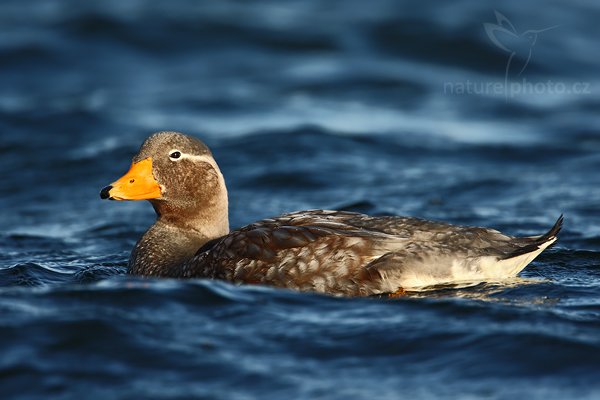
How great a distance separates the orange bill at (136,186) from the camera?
29.5 feet

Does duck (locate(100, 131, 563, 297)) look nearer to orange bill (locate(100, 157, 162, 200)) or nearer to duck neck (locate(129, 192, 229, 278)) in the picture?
duck neck (locate(129, 192, 229, 278))

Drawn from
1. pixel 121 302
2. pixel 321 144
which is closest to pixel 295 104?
pixel 321 144

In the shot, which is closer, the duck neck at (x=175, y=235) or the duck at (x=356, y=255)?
the duck at (x=356, y=255)

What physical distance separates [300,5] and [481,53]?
15.1ft

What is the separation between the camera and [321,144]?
1573 cm

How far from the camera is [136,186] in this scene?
9039mm

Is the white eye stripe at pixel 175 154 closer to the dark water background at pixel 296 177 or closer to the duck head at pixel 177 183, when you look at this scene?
the duck head at pixel 177 183

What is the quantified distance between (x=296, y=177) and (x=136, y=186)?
5.38 metres

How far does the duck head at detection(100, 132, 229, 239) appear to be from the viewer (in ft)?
29.7

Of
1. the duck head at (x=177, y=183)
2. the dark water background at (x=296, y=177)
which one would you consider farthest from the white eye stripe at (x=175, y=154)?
the dark water background at (x=296, y=177)

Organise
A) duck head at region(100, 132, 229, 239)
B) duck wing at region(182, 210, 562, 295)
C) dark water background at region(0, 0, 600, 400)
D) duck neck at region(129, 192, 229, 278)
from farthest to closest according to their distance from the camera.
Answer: duck head at region(100, 132, 229, 239), duck neck at region(129, 192, 229, 278), duck wing at region(182, 210, 562, 295), dark water background at region(0, 0, 600, 400)

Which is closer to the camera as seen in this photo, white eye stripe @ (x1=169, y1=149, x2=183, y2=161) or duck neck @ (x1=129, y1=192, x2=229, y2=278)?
duck neck @ (x1=129, y1=192, x2=229, y2=278)

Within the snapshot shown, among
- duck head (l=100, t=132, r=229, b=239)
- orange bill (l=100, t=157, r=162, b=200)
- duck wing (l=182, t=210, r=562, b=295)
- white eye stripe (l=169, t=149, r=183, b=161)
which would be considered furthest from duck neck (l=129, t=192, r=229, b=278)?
duck wing (l=182, t=210, r=562, b=295)

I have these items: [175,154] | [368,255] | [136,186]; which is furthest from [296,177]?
[368,255]
